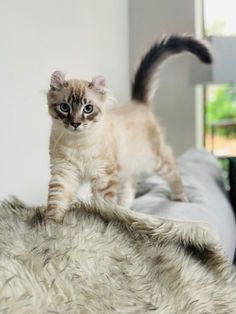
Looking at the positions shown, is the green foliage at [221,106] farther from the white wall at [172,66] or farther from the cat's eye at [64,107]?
the cat's eye at [64,107]

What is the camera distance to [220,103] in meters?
2.70

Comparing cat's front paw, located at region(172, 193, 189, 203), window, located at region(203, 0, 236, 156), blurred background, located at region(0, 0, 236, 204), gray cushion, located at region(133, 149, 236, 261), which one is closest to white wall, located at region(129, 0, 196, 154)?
blurred background, located at region(0, 0, 236, 204)

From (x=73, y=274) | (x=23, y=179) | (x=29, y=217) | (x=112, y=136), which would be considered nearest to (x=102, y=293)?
(x=73, y=274)

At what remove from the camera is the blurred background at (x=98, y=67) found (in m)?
1.30

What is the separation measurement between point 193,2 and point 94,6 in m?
0.82

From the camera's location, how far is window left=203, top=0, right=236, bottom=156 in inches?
103

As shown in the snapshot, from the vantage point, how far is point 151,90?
1.44 meters

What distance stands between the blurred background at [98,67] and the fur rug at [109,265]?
0.30 m

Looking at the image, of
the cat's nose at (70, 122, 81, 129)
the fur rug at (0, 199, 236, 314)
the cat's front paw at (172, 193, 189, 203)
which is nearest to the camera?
the fur rug at (0, 199, 236, 314)

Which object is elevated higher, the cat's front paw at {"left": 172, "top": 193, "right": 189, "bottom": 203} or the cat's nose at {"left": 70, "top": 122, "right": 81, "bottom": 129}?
the cat's nose at {"left": 70, "top": 122, "right": 81, "bottom": 129}

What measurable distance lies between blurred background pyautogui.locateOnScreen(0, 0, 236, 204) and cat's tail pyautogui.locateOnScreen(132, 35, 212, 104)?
5.1 inches

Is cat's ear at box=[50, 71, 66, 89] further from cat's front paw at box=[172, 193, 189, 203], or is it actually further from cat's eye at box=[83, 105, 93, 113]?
cat's front paw at box=[172, 193, 189, 203]

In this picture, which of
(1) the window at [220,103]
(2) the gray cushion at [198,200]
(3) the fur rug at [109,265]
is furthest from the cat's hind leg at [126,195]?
(1) the window at [220,103]

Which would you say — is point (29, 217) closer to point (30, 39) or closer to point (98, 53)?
point (30, 39)
